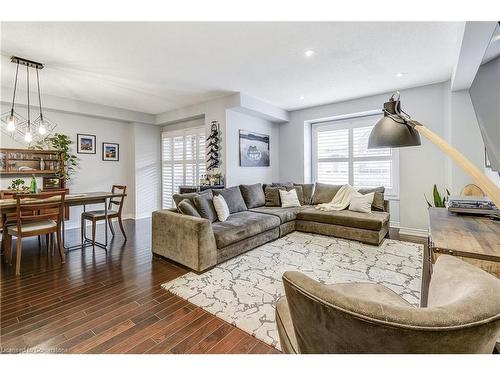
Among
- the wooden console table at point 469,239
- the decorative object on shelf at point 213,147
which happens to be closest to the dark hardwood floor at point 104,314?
the wooden console table at point 469,239

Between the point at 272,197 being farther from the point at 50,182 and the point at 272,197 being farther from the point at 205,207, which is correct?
the point at 50,182

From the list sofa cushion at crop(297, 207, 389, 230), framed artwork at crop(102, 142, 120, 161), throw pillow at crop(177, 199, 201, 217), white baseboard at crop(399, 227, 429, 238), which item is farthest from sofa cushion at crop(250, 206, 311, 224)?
framed artwork at crop(102, 142, 120, 161)

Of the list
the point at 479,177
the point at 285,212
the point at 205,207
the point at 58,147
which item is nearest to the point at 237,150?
the point at 285,212

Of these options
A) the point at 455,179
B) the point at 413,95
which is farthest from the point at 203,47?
the point at 455,179

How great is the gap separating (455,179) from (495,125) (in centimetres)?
163

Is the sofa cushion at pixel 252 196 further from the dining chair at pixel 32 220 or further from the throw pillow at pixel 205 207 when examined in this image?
the dining chair at pixel 32 220

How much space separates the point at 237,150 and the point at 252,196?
3.31 ft

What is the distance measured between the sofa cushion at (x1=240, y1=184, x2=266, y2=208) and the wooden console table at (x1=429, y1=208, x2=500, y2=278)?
2.99 m

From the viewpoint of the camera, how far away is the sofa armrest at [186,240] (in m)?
2.71

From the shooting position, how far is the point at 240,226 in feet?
10.7

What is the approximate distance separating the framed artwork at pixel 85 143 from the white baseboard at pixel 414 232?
6.52m
